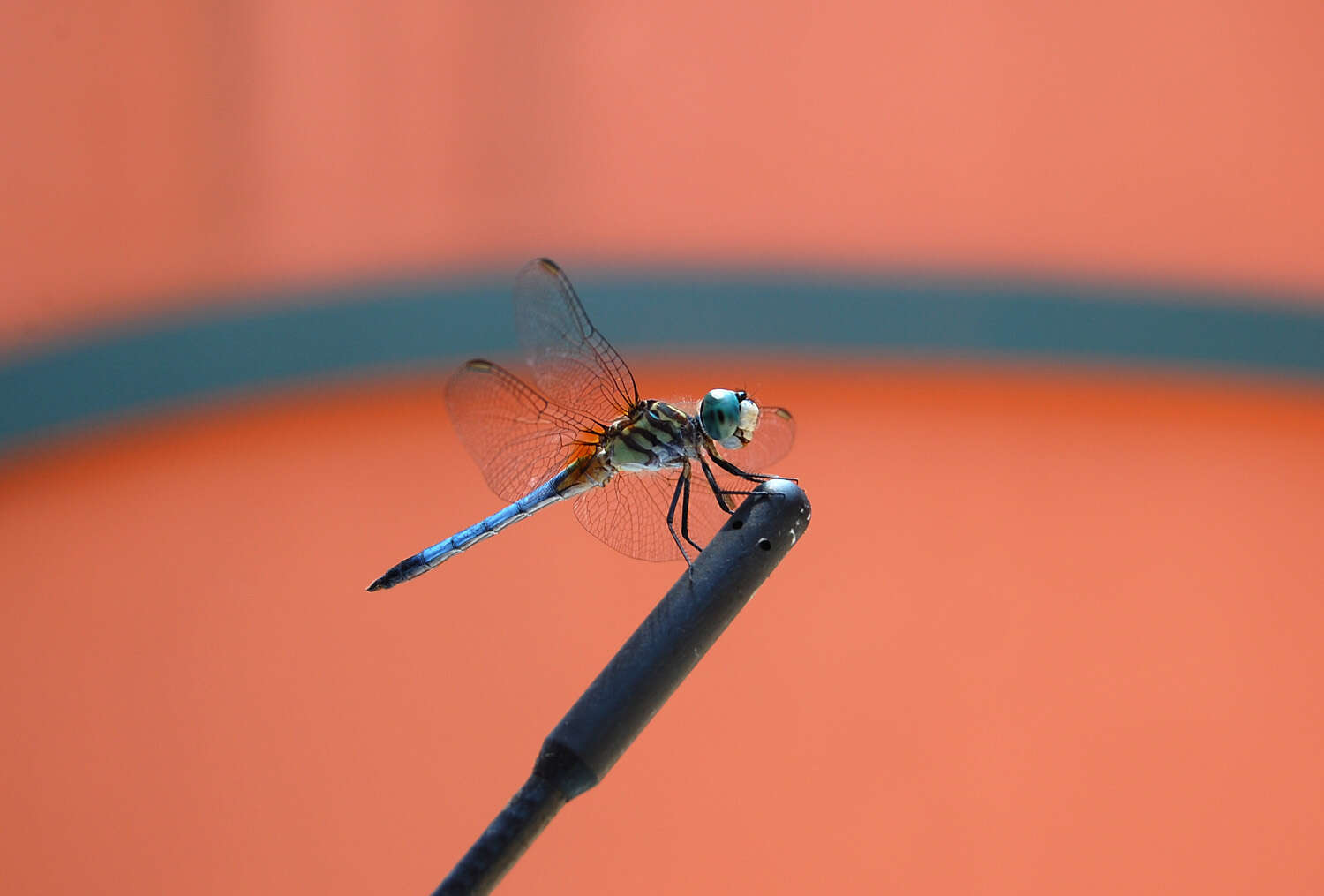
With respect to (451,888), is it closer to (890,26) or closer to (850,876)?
(850,876)

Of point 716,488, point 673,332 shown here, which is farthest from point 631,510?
point 673,332

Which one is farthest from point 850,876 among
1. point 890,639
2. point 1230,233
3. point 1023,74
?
point 1023,74

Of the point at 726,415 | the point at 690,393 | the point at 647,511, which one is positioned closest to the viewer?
the point at 726,415

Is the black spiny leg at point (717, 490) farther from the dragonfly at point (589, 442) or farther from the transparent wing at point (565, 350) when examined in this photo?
the transparent wing at point (565, 350)

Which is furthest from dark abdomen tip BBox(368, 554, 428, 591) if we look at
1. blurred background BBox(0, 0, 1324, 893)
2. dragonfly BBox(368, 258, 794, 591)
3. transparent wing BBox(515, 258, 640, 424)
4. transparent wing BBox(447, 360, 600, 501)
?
blurred background BBox(0, 0, 1324, 893)

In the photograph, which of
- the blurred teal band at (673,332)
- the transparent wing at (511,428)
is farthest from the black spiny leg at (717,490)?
the blurred teal band at (673,332)

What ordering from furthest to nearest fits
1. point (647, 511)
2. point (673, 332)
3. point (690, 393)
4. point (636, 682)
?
point (690, 393)
point (673, 332)
point (647, 511)
point (636, 682)

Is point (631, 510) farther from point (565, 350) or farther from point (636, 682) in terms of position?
point (636, 682)
